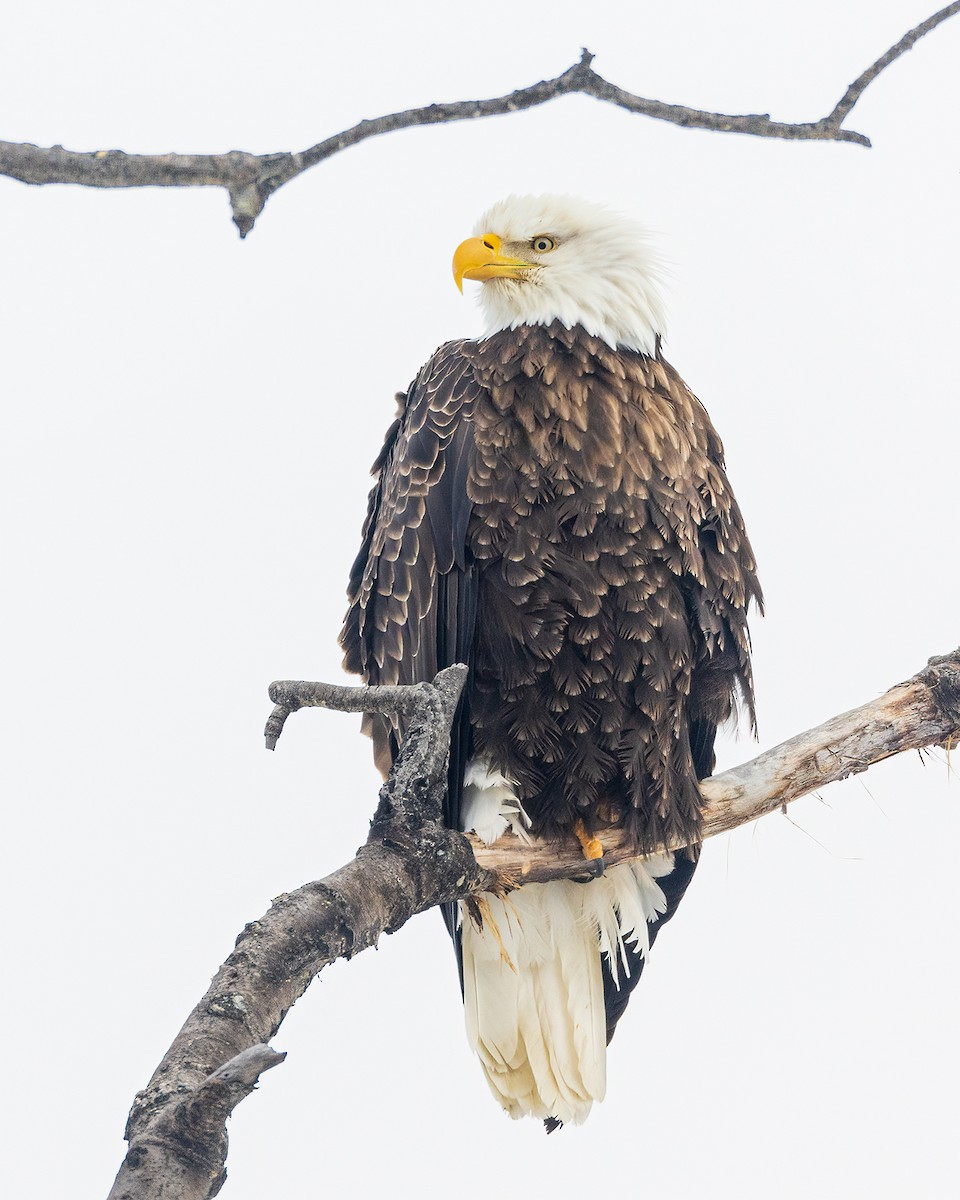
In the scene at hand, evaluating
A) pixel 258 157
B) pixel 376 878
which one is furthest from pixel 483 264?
pixel 258 157

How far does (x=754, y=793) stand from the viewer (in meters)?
3.46

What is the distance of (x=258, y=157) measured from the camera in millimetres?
1812

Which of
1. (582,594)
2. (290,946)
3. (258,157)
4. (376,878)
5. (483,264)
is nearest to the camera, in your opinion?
(258,157)

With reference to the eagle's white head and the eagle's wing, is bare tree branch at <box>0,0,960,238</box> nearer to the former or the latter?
the eagle's wing

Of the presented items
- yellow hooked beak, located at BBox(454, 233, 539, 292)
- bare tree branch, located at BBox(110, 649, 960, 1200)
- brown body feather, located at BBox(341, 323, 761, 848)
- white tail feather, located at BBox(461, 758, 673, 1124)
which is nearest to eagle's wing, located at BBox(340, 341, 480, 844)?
brown body feather, located at BBox(341, 323, 761, 848)

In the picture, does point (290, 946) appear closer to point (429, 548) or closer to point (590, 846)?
point (590, 846)

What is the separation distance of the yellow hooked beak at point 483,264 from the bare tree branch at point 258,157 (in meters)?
1.66

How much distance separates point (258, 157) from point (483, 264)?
1.95 meters

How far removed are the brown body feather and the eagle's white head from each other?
13 cm

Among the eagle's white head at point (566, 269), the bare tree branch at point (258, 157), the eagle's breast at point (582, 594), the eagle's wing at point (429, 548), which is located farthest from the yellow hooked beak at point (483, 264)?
the bare tree branch at point (258, 157)

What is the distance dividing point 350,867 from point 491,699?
691 mm

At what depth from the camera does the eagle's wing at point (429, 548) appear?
3.33m

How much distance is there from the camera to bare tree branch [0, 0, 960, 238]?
174cm

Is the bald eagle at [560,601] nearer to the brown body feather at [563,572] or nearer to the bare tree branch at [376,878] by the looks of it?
the brown body feather at [563,572]
